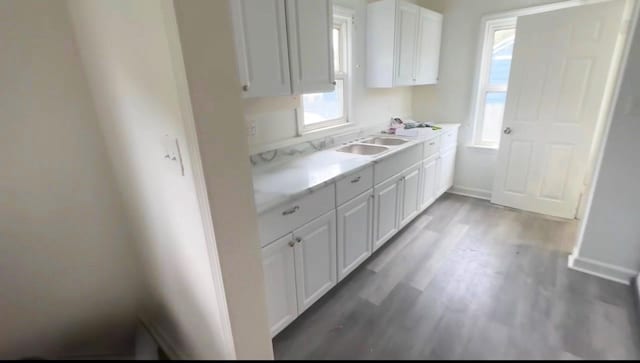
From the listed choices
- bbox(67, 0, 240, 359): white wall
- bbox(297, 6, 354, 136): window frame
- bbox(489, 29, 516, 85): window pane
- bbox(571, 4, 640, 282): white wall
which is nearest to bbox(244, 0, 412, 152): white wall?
bbox(297, 6, 354, 136): window frame

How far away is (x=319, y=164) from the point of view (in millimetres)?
2031

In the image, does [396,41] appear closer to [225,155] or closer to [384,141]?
[384,141]

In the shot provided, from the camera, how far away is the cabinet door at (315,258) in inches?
63.7

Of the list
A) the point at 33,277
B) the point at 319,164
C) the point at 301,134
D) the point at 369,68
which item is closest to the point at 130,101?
the point at 33,277

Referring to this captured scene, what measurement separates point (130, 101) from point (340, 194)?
3.83 feet

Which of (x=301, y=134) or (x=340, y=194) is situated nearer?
(x=340, y=194)

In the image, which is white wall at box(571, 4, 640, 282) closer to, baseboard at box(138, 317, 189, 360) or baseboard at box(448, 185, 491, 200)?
baseboard at box(448, 185, 491, 200)

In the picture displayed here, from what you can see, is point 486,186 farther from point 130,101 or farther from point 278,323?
point 130,101

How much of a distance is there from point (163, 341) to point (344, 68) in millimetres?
2454

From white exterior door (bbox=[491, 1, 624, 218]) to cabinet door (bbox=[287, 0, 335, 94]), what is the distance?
85.6 inches

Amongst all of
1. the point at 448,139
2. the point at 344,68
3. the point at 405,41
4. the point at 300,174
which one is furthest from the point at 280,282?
the point at 448,139

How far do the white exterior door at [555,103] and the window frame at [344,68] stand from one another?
5.57 ft

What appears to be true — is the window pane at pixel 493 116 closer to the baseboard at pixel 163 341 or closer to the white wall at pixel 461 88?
the white wall at pixel 461 88

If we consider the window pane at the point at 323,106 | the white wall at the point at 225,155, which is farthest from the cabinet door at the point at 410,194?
the white wall at the point at 225,155
